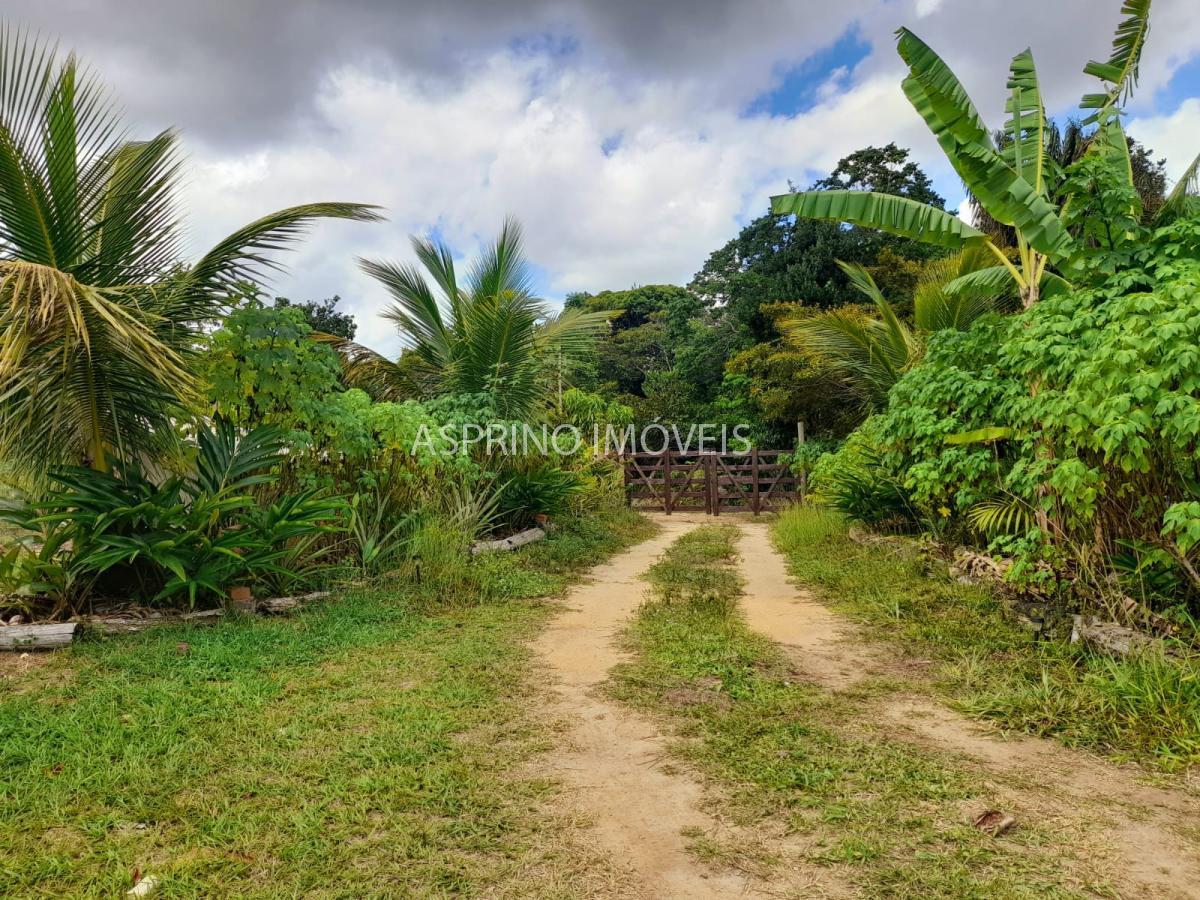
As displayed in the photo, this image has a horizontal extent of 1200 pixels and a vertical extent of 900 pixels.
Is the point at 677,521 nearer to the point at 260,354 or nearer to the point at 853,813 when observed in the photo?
the point at 260,354

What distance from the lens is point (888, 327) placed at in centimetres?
980

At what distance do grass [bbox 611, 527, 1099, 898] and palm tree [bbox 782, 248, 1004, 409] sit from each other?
5.97 meters

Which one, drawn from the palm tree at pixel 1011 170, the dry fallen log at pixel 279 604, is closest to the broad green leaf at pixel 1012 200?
the palm tree at pixel 1011 170

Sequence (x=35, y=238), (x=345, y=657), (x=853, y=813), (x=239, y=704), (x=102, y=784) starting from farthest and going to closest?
(x=35, y=238) < (x=345, y=657) < (x=239, y=704) < (x=102, y=784) < (x=853, y=813)

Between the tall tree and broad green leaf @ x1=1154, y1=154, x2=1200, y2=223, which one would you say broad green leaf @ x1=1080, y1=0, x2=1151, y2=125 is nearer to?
broad green leaf @ x1=1154, y1=154, x2=1200, y2=223

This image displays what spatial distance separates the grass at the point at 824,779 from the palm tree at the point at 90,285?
11.6 ft

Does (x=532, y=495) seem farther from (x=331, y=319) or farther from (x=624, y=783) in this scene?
(x=331, y=319)

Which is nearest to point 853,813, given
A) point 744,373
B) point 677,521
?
point 677,521

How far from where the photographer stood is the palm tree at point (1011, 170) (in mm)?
5191

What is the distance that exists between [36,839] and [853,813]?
272 centimetres

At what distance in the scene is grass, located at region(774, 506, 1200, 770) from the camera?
121 inches

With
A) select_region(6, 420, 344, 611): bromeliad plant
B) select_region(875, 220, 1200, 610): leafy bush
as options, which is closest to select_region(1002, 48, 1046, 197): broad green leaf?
select_region(875, 220, 1200, 610): leafy bush

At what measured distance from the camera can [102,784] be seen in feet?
8.74

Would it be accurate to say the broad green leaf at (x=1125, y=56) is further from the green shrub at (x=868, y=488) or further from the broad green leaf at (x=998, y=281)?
the green shrub at (x=868, y=488)
